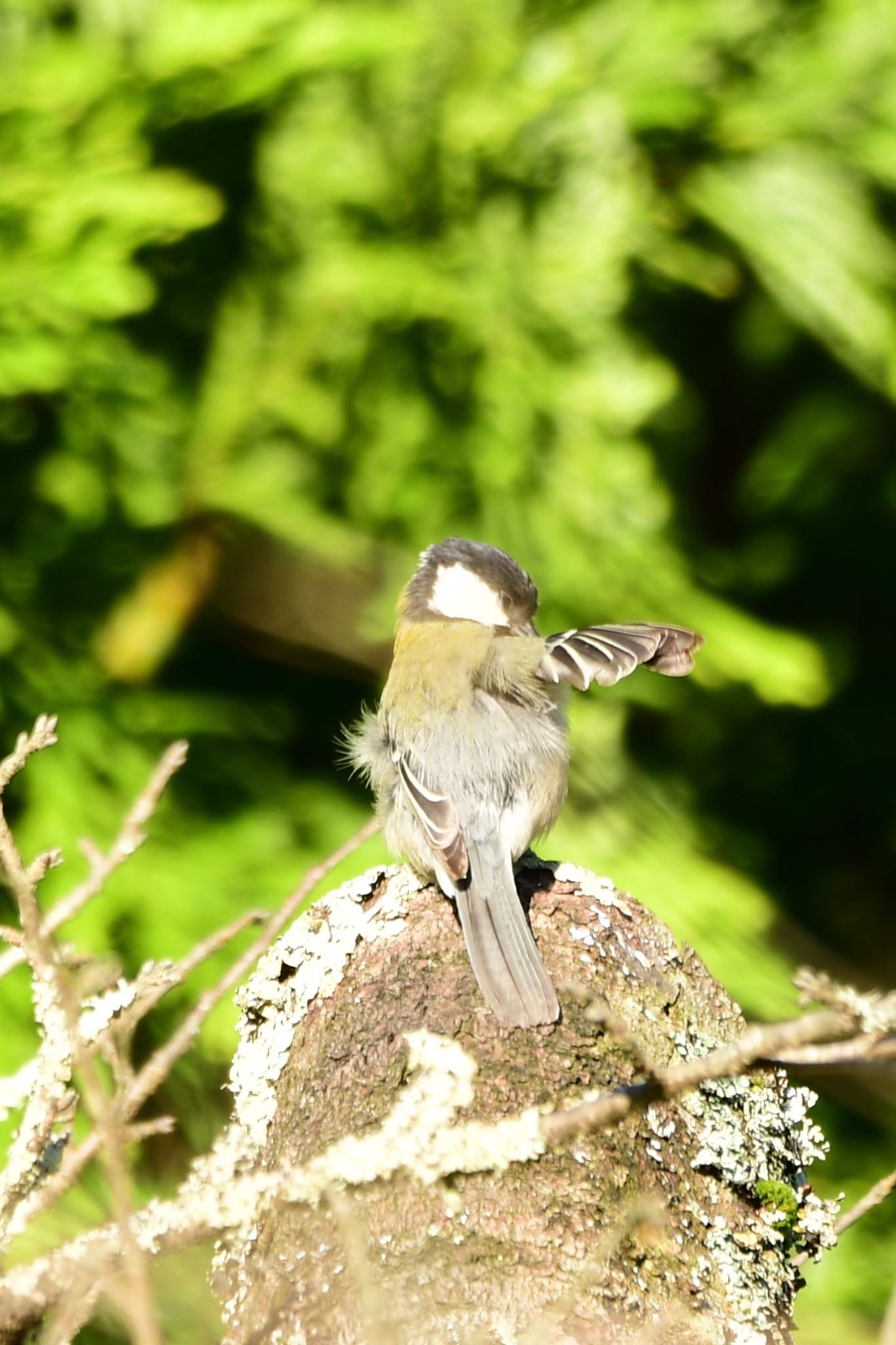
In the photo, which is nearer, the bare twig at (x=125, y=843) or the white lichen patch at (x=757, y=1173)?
the bare twig at (x=125, y=843)

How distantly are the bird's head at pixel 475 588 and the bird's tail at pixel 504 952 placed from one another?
99 cm

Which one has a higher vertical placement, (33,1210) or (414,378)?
(414,378)

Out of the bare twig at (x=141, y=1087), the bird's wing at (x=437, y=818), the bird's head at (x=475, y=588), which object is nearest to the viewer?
the bare twig at (x=141, y=1087)

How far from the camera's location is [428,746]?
286 centimetres

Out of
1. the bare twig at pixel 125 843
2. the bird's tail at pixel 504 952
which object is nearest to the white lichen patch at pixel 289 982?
the bird's tail at pixel 504 952

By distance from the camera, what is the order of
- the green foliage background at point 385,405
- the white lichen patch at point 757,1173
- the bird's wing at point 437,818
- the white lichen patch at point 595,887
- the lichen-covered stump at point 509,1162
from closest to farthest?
the lichen-covered stump at point 509,1162
the white lichen patch at point 757,1173
the white lichen patch at point 595,887
the bird's wing at point 437,818
the green foliage background at point 385,405

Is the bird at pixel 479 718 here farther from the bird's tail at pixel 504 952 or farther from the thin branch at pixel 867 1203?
the thin branch at pixel 867 1203

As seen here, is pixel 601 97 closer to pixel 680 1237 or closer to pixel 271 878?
pixel 271 878

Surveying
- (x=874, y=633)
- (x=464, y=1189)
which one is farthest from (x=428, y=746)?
(x=874, y=633)

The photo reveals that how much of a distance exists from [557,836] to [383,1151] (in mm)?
2306

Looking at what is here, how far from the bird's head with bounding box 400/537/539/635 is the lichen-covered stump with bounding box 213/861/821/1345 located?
1.26 meters

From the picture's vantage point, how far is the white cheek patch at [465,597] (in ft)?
10.4

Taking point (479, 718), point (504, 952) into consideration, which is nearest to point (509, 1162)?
point (504, 952)

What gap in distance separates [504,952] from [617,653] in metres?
0.68
